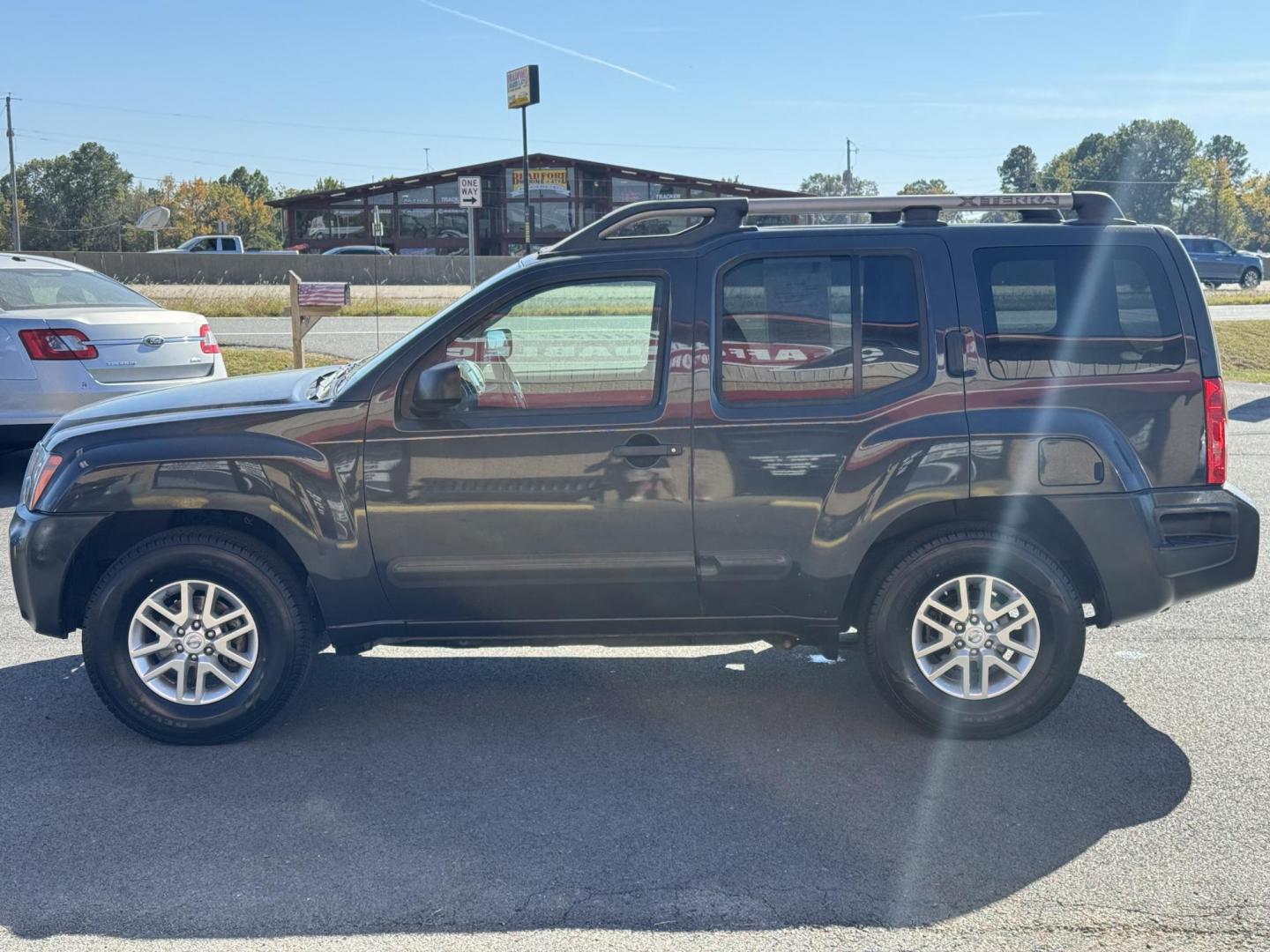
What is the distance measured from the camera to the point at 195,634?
4988 millimetres

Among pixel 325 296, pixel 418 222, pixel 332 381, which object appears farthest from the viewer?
pixel 418 222

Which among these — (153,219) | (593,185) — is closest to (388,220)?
(593,185)

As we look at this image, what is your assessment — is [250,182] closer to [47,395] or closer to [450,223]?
[450,223]

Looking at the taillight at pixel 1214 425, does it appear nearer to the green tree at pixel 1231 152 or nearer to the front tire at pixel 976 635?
the front tire at pixel 976 635

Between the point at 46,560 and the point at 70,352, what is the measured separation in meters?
5.05

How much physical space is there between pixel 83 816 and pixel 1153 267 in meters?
4.33

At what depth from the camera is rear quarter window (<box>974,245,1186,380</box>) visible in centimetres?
490

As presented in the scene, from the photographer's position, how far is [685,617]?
5047mm

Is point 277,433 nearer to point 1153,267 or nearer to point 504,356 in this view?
point 504,356

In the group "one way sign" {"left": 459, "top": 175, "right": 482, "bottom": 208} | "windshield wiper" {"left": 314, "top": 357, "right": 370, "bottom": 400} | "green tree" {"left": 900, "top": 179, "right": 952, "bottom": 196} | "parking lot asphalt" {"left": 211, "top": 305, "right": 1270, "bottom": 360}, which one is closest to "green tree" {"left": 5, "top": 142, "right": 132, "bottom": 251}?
"green tree" {"left": 900, "top": 179, "right": 952, "bottom": 196}

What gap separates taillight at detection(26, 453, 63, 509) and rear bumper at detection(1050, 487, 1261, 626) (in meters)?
3.85

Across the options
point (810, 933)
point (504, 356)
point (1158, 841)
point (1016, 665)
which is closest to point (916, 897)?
point (810, 933)

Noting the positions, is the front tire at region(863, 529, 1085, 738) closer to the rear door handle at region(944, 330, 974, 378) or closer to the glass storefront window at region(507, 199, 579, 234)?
the rear door handle at region(944, 330, 974, 378)

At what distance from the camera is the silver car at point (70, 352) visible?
945cm
